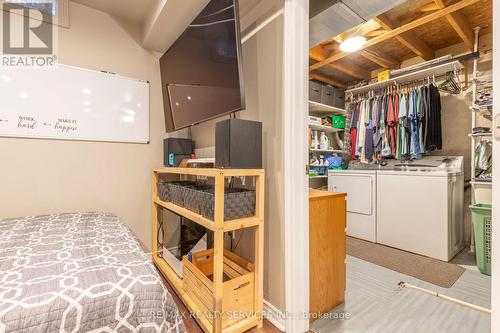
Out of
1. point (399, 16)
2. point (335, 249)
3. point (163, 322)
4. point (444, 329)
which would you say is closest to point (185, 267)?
point (163, 322)

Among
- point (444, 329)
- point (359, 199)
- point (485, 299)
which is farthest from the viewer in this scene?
point (359, 199)

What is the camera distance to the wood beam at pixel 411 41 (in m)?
2.28

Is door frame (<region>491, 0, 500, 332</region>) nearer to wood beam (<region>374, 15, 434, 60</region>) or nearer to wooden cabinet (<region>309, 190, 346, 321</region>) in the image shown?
wooden cabinet (<region>309, 190, 346, 321</region>)

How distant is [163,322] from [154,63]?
2250 mm

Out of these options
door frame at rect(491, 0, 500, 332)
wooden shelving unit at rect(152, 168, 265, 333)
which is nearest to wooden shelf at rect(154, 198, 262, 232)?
wooden shelving unit at rect(152, 168, 265, 333)

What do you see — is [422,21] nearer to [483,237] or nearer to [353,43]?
[353,43]

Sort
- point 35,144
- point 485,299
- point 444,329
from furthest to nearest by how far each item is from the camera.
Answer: point 35,144, point 485,299, point 444,329

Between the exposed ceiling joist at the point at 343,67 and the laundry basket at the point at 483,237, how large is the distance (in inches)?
87.4

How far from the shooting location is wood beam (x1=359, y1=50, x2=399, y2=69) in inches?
118

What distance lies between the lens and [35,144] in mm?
1810

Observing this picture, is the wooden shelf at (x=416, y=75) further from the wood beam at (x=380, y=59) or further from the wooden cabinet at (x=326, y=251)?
the wooden cabinet at (x=326, y=251)

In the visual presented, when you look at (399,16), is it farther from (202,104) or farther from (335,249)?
(335,249)

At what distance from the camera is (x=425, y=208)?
2.46 meters

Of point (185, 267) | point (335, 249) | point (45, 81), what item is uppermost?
point (45, 81)
